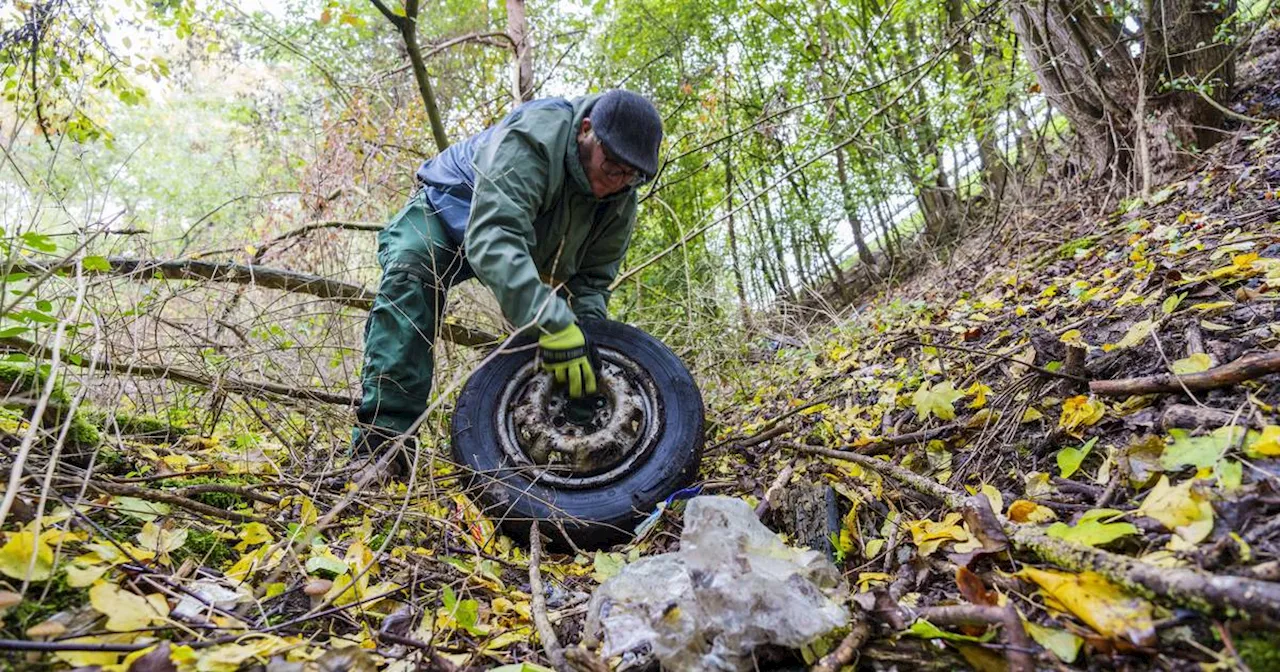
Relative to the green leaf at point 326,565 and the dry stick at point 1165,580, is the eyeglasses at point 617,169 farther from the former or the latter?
the dry stick at point 1165,580

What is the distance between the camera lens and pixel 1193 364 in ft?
5.56

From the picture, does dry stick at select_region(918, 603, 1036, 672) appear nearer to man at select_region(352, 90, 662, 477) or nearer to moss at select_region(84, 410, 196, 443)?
man at select_region(352, 90, 662, 477)

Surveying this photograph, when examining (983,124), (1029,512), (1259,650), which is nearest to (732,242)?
(983,124)

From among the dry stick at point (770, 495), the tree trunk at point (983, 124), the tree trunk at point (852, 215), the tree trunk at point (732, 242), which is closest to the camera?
the dry stick at point (770, 495)

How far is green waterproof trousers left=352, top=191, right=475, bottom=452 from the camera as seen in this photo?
2691 mm

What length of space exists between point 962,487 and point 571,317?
148 centimetres

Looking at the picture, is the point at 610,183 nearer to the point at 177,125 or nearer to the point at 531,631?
the point at 531,631

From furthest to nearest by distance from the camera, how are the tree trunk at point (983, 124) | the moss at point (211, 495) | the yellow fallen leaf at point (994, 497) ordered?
the tree trunk at point (983, 124) → the moss at point (211, 495) → the yellow fallen leaf at point (994, 497)

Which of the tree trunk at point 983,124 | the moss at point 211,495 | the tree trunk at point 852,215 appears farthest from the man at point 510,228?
the tree trunk at point 852,215

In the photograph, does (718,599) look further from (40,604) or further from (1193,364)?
(1193,364)

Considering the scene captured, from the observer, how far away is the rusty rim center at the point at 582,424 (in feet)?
8.11

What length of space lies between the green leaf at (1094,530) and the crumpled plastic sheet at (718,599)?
46 cm

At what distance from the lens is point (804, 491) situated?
6.88 ft

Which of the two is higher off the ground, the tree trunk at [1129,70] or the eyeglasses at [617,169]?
the eyeglasses at [617,169]
